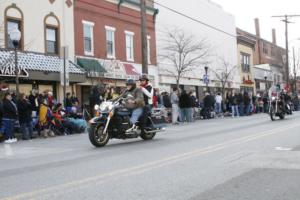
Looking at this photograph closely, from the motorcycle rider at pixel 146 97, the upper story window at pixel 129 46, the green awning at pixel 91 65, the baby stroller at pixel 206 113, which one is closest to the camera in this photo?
the motorcycle rider at pixel 146 97

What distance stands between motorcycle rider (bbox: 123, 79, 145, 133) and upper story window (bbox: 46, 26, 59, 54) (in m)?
14.1

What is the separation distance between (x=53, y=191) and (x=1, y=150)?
276 inches

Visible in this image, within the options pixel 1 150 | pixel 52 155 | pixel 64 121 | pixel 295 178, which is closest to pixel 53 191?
pixel 295 178

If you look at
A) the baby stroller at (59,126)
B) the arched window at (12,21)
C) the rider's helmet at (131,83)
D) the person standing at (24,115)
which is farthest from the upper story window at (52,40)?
the rider's helmet at (131,83)

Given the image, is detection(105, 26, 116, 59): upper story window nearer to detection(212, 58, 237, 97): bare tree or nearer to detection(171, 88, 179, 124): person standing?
detection(171, 88, 179, 124): person standing

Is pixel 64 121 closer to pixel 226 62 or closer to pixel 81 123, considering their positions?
pixel 81 123

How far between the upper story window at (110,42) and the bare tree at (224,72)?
17.0m

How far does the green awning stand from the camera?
28.8m

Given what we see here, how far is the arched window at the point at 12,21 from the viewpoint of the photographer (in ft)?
81.2

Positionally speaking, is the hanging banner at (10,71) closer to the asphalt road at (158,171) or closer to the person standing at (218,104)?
the asphalt road at (158,171)

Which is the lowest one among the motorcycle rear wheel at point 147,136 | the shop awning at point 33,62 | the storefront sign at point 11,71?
the motorcycle rear wheel at point 147,136

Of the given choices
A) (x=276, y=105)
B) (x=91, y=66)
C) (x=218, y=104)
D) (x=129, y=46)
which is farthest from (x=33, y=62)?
(x=218, y=104)

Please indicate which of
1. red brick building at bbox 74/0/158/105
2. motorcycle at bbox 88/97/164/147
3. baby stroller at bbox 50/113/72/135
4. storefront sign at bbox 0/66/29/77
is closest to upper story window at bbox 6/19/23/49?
storefront sign at bbox 0/66/29/77

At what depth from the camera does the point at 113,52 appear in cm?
3250
